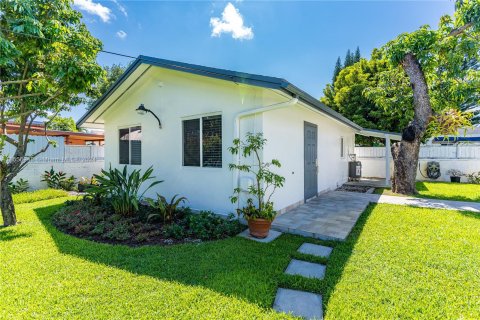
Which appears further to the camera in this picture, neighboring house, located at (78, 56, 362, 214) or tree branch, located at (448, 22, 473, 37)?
tree branch, located at (448, 22, 473, 37)

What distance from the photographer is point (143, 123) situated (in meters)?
8.05

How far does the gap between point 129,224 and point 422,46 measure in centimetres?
1190

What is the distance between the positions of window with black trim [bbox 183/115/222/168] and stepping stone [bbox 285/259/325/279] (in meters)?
3.19

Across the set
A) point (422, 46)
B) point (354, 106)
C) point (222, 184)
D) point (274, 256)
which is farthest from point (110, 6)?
point (354, 106)

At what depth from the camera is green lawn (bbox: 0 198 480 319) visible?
2.62m

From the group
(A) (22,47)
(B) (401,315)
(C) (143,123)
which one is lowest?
(B) (401,315)

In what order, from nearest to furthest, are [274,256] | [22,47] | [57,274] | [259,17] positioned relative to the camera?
[57,274], [274,256], [22,47], [259,17]

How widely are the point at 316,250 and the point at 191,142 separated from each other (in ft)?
14.1

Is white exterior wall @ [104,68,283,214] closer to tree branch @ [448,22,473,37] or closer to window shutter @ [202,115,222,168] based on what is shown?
window shutter @ [202,115,222,168]

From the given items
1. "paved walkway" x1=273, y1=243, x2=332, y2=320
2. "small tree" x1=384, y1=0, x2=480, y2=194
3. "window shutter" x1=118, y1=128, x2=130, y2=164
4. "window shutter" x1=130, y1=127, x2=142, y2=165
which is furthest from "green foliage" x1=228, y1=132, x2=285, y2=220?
"small tree" x1=384, y1=0, x2=480, y2=194

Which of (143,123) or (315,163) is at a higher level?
(143,123)

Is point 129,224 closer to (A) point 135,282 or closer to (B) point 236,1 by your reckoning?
(A) point 135,282

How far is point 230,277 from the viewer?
326 centimetres

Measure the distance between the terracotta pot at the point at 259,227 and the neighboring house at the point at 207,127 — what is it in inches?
47.3
